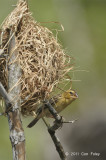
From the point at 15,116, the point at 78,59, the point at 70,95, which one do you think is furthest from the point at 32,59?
the point at 78,59

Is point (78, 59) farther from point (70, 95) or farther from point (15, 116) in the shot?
point (15, 116)

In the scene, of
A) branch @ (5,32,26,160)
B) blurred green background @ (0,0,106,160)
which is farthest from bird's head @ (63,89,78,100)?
blurred green background @ (0,0,106,160)

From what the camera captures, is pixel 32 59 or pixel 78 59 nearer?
pixel 32 59

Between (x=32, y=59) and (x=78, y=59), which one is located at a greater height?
(x=32, y=59)

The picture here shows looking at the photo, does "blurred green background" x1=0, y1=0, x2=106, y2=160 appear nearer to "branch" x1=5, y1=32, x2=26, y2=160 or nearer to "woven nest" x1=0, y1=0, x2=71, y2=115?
"woven nest" x1=0, y1=0, x2=71, y2=115

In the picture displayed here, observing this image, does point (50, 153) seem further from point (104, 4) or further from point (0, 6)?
point (104, 4)

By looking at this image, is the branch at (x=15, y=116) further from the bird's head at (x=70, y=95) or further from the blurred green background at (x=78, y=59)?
the blurred green background at (x=78, y=59)
